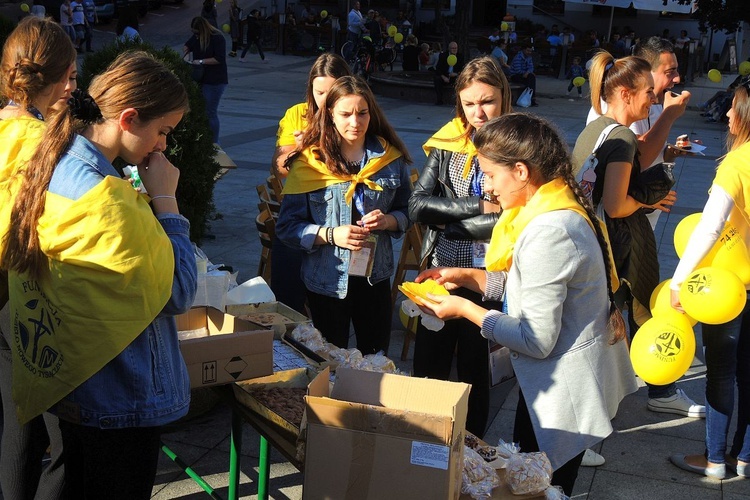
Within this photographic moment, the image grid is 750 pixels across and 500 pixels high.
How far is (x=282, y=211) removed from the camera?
158 inches

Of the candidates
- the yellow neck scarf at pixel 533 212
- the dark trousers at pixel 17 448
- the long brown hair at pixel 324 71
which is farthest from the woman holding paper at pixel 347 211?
the dark trousers at pixel 17 448

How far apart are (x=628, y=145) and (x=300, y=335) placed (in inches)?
67.8

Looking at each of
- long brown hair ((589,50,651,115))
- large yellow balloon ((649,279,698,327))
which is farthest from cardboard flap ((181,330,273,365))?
long brown hair ((589,50,651,115))

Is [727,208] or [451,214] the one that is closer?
[727,208]

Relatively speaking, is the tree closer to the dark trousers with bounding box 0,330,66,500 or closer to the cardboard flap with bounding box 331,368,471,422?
the cardboard flap with bounding box 331,368,471,422

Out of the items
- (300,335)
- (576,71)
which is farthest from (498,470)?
(576,71)

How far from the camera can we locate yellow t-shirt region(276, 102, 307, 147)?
518 cm

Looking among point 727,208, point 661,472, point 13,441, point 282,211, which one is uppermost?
point 727,208

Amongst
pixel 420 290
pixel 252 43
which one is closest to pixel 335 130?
pixel 420 290

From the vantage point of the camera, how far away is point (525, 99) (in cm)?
1891

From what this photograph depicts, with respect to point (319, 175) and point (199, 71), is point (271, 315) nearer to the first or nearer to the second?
point (319, 175)

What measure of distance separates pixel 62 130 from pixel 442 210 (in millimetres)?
1894

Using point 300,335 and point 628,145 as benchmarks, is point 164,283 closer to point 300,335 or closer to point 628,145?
point 300,335

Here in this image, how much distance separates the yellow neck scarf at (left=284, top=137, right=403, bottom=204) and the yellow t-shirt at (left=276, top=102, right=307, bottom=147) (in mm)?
1250
